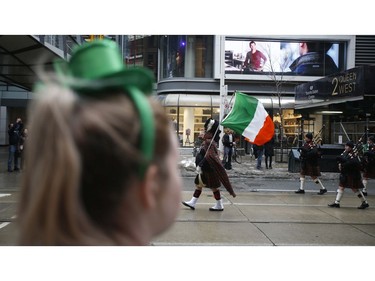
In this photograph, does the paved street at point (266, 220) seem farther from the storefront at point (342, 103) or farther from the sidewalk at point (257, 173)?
the storefront at point (342, 103)

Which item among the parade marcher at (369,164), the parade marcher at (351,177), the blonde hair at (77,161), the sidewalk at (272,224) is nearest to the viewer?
the blonde hair at (77,161)

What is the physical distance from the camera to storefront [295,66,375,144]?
11305 millimetres

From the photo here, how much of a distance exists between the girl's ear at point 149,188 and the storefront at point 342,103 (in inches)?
442

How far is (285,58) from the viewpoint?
18828 mm

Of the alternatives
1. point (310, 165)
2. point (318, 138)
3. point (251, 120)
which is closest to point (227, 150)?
point (318, 138)

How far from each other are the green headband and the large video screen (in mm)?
13875

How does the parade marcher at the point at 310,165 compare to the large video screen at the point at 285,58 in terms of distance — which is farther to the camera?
the large video screen at the point at 285,58

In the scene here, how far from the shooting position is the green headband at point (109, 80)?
0.91 metres

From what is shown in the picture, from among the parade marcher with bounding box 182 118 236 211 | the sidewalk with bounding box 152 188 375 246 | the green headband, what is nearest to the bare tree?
the sidewalk with bounding box 152 188 375 246

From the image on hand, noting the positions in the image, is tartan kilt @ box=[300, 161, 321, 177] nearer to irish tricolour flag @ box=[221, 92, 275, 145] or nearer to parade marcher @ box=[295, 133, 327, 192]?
parade marcher @ box=[295, 133, 327, 192]

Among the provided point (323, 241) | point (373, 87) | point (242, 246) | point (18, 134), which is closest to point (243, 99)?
point (242, 246)

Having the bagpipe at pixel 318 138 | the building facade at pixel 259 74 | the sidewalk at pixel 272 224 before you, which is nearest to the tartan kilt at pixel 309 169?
the sidewalk at pixel 272 224

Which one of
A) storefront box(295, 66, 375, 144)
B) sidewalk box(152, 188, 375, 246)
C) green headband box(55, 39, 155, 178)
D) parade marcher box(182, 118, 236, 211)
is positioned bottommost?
sidewalk box(152, 188, 375, 246)

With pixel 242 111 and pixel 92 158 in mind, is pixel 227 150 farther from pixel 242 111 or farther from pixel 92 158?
pixel 92 158
